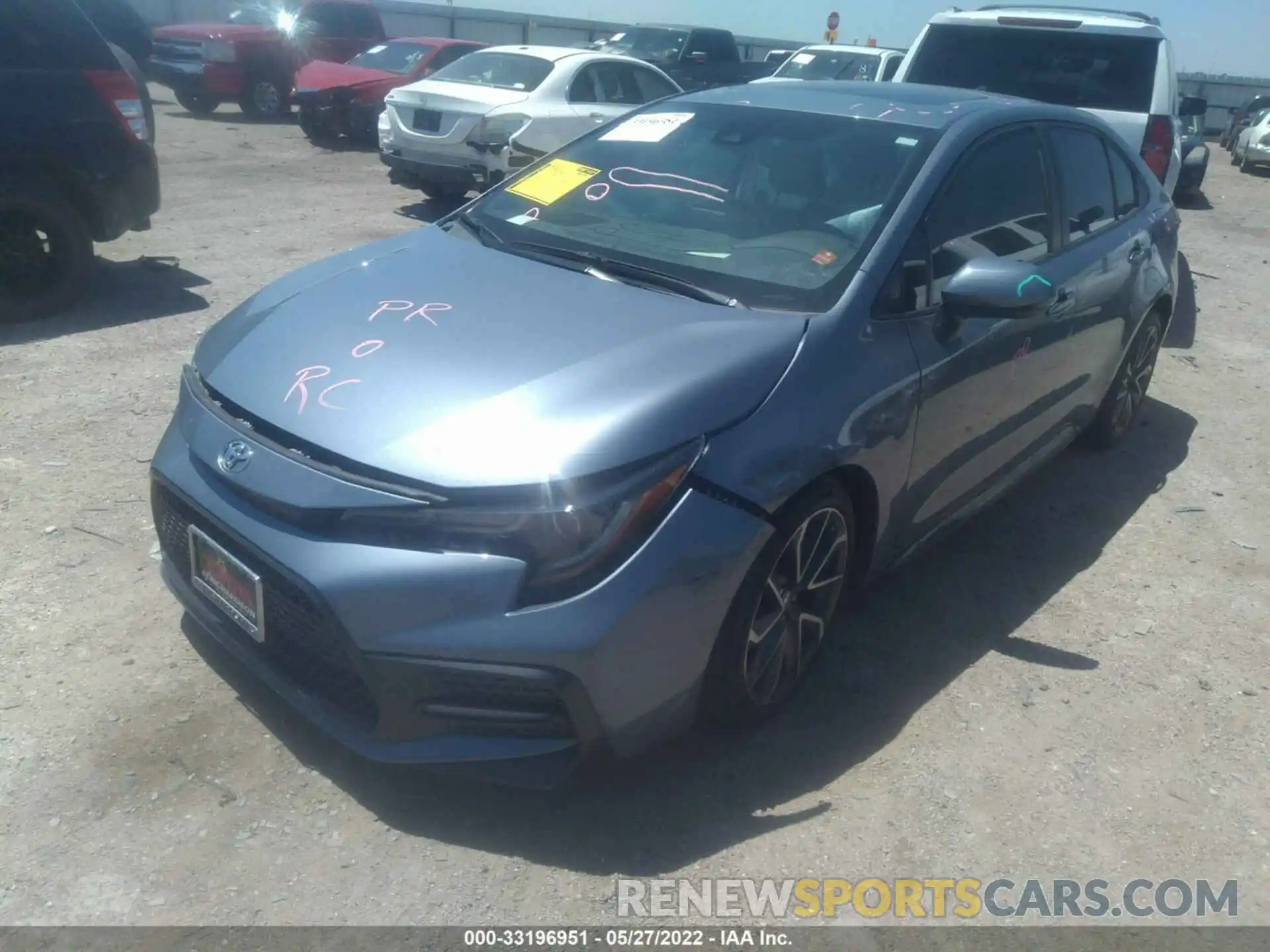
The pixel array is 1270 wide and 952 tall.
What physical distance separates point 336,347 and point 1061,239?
9.34 ft

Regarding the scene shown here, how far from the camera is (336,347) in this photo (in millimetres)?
2971

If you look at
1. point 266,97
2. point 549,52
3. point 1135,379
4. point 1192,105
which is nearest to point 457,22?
point 266,97

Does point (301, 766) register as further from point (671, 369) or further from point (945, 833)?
point (945, 833)

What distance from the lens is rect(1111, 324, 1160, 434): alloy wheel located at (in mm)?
5332

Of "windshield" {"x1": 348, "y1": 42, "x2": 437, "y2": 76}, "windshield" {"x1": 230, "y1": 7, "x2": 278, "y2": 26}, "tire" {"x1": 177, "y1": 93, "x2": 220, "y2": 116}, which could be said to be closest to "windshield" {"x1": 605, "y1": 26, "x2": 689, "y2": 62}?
"windshield" {"x1": 348, "y1": 42, "x2": 437, "y2": 76}

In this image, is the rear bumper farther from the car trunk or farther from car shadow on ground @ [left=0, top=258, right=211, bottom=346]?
the car trunk

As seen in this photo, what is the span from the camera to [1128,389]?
5441 millimetres

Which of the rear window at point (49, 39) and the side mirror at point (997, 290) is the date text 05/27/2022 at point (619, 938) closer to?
the side mirror at point (997, 290)

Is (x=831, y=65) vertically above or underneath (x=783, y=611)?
above

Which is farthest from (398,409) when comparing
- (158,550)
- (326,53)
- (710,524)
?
(326,53)

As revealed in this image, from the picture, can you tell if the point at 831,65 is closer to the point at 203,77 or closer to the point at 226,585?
the point at 203,77

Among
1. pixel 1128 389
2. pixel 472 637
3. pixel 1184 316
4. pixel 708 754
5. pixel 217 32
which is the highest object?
pixel 217 32

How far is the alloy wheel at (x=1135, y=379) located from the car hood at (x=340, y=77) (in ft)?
36.3

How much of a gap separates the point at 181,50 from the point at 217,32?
1.96 feet
